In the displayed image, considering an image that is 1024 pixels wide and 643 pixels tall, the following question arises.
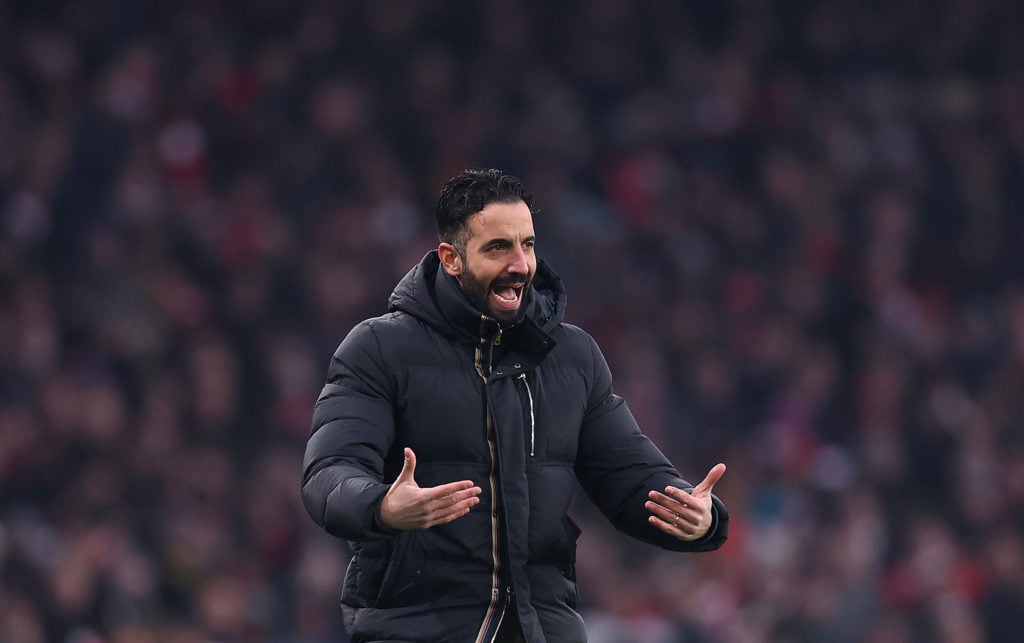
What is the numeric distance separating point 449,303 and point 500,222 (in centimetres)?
20

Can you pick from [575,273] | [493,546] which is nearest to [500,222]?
[493,546]

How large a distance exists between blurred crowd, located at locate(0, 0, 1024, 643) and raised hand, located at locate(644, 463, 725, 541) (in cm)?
439

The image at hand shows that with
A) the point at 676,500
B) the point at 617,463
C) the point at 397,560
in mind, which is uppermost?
the point at 617,463

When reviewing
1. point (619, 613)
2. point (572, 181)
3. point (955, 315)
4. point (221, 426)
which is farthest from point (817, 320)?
point (221, 426)

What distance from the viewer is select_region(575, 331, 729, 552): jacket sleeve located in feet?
12.2

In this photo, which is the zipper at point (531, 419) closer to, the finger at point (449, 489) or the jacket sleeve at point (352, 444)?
the jacket sleeve at point (352, 444)

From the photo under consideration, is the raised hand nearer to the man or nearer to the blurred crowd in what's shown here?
the man

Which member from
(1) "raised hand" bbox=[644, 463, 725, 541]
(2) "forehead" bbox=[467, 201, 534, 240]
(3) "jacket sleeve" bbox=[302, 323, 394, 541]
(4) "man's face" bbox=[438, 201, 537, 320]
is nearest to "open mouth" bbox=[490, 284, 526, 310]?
(4) "man's face" bbox=[438, 201, 537, 320]

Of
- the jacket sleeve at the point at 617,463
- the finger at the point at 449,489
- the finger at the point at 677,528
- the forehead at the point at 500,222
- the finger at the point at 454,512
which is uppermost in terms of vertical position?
the forehead at the point at 500,222

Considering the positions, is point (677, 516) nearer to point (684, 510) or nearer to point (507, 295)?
point (684, 510)

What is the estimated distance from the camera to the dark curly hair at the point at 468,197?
364 centimetres

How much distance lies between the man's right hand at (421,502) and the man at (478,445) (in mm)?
197

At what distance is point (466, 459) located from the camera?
11.7 feet

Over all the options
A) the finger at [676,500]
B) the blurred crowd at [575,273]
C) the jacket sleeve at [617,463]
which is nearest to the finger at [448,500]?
the finger at [676,500]
